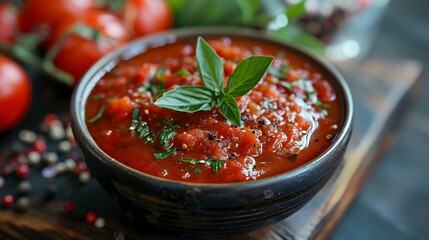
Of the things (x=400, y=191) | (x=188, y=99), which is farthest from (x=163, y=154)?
(x=400, y=191)

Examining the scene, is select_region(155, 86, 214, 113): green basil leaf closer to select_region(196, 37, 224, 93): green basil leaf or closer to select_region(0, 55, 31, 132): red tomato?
select_region(196, 37, 224, 93): green basil leaf

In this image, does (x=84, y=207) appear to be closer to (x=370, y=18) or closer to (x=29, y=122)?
(x=29, y=122)

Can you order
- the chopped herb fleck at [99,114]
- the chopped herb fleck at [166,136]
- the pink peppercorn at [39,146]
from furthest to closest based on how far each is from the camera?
the pink peppercorn at [39,146] → the chopped herb fleck at [99,114] → the chopped herb fleck at [166,136]

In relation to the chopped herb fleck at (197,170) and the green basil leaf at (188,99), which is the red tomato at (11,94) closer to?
the green basil leaf at (188,99)

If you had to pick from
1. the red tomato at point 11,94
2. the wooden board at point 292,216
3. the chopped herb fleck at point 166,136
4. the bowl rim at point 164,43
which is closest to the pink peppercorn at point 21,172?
the wooden board at point 292,216

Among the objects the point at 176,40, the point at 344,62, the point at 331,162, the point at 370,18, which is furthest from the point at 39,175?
the point at 370,18

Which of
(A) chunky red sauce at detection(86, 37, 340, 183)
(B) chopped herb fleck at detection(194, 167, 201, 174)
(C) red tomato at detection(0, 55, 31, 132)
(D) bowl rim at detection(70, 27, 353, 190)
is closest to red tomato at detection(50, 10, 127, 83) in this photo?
(C) red tomato at detection(0, 55, 31, 132)

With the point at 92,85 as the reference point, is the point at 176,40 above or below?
above
